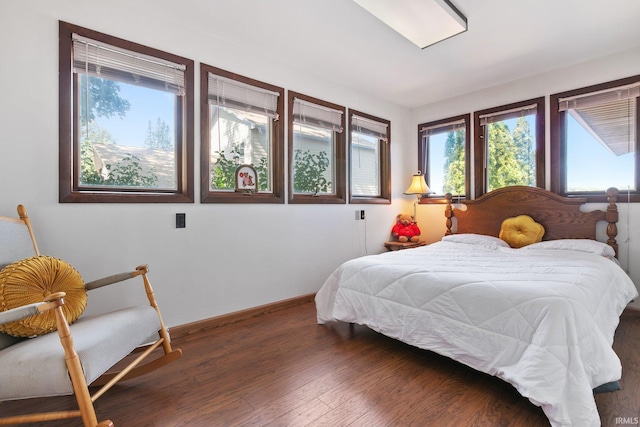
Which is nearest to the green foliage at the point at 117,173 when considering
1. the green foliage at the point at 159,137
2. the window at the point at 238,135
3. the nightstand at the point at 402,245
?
the green foliage at the point at 159,137

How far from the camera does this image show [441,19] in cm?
216

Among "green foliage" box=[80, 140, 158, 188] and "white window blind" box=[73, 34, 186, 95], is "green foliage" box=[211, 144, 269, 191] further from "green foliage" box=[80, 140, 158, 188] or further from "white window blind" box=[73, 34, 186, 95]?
"white window blind" box=[73, 34, 186, 95]

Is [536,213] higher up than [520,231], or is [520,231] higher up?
[536,213]

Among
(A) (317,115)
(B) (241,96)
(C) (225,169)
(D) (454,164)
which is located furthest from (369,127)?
(C) (225,169)

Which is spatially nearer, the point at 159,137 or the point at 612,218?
the point at 159,137

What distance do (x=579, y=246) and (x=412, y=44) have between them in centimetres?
227

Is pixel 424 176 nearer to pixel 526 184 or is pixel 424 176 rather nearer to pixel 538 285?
pixel 526 184

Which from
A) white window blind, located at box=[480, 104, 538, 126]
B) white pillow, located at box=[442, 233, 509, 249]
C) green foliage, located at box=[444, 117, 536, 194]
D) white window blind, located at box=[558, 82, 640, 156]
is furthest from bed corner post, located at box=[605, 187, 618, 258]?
white window blind, located at box=[480, 104, 538, 126]

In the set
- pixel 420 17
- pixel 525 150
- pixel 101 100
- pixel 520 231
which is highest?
pixel 420 17

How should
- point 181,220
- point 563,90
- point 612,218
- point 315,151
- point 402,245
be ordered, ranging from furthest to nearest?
point 402,245 → point 315,151 → point 563,90 → point 612,218 → point 181,220

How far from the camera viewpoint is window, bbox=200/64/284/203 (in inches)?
100

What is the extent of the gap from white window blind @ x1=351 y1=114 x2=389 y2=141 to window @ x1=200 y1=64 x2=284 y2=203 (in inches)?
41.2

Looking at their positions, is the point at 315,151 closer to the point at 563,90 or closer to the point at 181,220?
the point at 181,220

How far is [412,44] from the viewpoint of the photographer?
2639 millimetres
